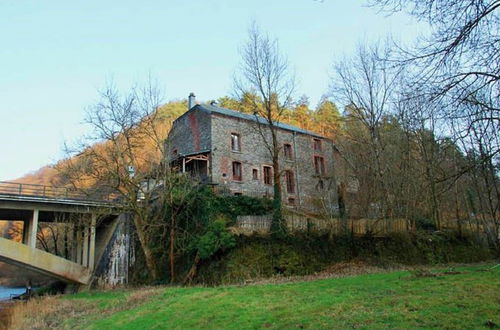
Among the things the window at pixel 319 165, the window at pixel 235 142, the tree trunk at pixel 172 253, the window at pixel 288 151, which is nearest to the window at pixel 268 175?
the window at pixel 288 151

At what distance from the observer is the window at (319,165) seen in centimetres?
3469

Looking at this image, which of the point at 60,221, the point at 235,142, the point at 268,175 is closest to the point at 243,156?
the point at 235,142

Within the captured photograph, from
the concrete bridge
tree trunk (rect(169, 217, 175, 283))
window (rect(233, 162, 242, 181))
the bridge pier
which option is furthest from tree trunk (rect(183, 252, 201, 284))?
the bridge pier

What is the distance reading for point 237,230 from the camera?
773 inches

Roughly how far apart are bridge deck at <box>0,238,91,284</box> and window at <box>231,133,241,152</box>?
42.3 feet

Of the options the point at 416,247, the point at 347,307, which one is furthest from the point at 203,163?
the point at 347,307

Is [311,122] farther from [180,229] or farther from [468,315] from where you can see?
[468,315]

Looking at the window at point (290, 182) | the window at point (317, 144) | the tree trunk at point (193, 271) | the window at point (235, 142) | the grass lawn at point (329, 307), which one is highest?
the window at point (317, 144)

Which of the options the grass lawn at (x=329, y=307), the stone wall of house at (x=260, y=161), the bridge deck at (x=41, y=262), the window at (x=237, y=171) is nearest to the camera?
the grass lawn at (x=329, y=307)

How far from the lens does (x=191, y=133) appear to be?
30.1 meters

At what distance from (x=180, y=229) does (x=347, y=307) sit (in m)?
15.6

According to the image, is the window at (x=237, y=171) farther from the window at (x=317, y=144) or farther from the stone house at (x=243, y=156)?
the window at (x=317, y=144)

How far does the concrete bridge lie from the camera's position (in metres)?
22.2

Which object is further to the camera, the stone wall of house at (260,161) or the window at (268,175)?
the window at (268,175)
